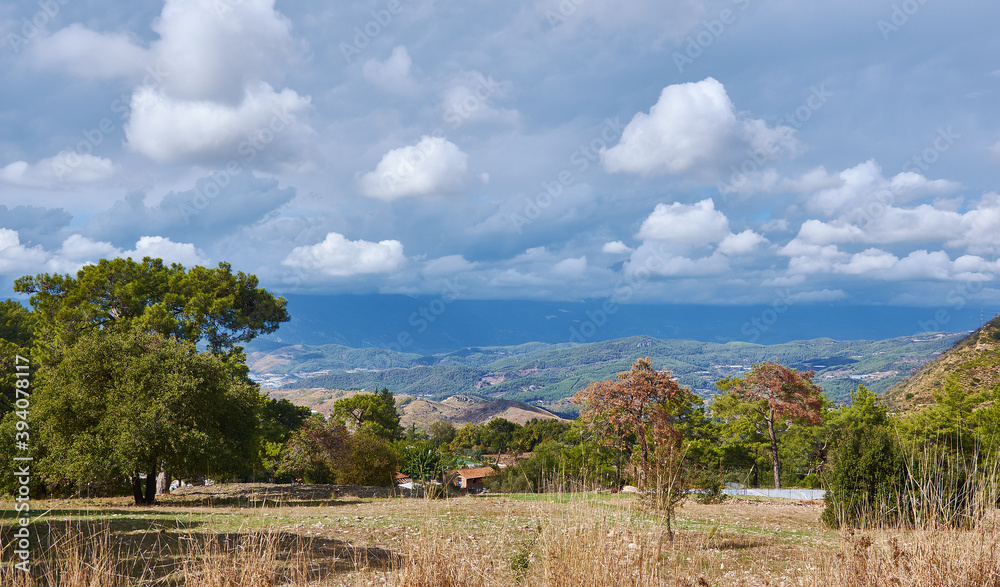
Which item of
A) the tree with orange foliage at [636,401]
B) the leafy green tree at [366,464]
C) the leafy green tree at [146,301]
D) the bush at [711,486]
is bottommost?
the leafy green tree at [366,464]

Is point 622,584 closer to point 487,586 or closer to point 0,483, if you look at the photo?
point 487,586

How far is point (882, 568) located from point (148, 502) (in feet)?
78.8

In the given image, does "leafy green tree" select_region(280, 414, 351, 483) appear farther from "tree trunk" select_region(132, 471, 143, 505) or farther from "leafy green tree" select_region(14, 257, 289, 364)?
"tree trunk" select_region(132, 471, 143, 505)

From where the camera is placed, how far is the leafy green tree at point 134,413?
18750 millimetres

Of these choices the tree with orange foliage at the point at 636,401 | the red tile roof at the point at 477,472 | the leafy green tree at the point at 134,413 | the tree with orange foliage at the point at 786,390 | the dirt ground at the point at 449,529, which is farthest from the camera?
the red tile roof at the point at 477,472

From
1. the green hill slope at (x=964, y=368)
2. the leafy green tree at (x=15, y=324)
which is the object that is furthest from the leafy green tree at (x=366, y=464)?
the green hill slope at (x=964, y=368)

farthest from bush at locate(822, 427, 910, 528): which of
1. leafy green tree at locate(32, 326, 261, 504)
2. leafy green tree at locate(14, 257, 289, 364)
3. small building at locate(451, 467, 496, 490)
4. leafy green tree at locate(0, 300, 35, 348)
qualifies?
leafy green tree at locate(0, 300, 35, 348)

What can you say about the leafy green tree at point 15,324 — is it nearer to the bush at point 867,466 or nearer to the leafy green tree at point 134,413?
the leafy green tree at point 134,413

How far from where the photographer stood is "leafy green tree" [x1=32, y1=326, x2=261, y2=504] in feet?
61.5

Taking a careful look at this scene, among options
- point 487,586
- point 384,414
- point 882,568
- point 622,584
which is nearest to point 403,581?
point 487,586

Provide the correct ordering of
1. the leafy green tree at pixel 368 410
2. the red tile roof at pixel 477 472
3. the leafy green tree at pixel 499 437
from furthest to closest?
1. the leafy green tree at pixel 499 437
2. the red tile roof at pixel 477 472
3. the leafy green tree at pixel 368 410

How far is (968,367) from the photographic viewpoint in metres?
60.4

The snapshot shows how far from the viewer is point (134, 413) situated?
19.1m

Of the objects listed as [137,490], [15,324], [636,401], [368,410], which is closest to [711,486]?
[636,401]
